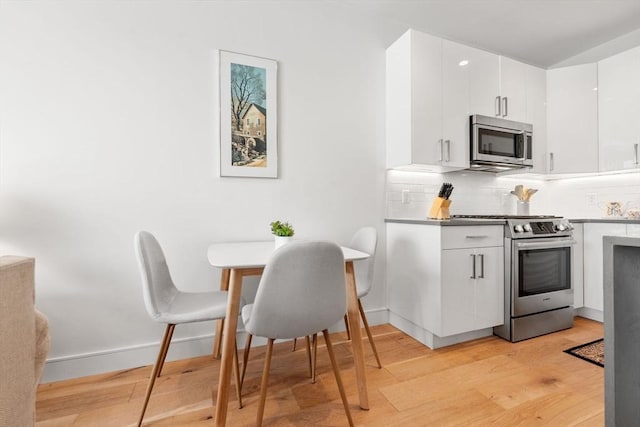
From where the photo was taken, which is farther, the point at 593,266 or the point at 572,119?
the point at 572,119

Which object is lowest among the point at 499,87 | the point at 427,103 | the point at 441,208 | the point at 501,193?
the point at 441,208

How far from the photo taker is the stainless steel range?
7.32 feet

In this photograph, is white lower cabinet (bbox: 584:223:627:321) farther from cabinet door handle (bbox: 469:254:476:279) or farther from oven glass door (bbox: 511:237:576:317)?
cabinet door handle (bbox: 469:254:476:279)

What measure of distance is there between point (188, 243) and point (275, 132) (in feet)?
3.31

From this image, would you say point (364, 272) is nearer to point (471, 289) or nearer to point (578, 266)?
point (471, 289)

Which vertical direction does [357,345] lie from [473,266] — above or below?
below

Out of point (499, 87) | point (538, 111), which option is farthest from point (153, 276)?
point (538, 111)

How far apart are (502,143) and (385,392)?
2280 mm

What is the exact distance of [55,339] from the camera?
5.74ft

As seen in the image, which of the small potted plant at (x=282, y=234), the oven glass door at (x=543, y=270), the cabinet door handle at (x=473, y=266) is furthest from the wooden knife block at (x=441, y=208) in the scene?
the small potted plant at (x=282, y=234)

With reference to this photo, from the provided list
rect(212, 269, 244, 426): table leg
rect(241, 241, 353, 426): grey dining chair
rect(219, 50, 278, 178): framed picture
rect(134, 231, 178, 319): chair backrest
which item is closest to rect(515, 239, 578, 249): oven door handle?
rect(241, 241, 353, 426): grey dining chair

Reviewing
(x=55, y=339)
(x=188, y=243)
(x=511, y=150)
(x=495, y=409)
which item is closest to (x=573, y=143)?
(x=511, y=150)

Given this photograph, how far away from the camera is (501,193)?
122 inches

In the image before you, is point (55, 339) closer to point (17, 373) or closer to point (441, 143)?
point (17, 373)
